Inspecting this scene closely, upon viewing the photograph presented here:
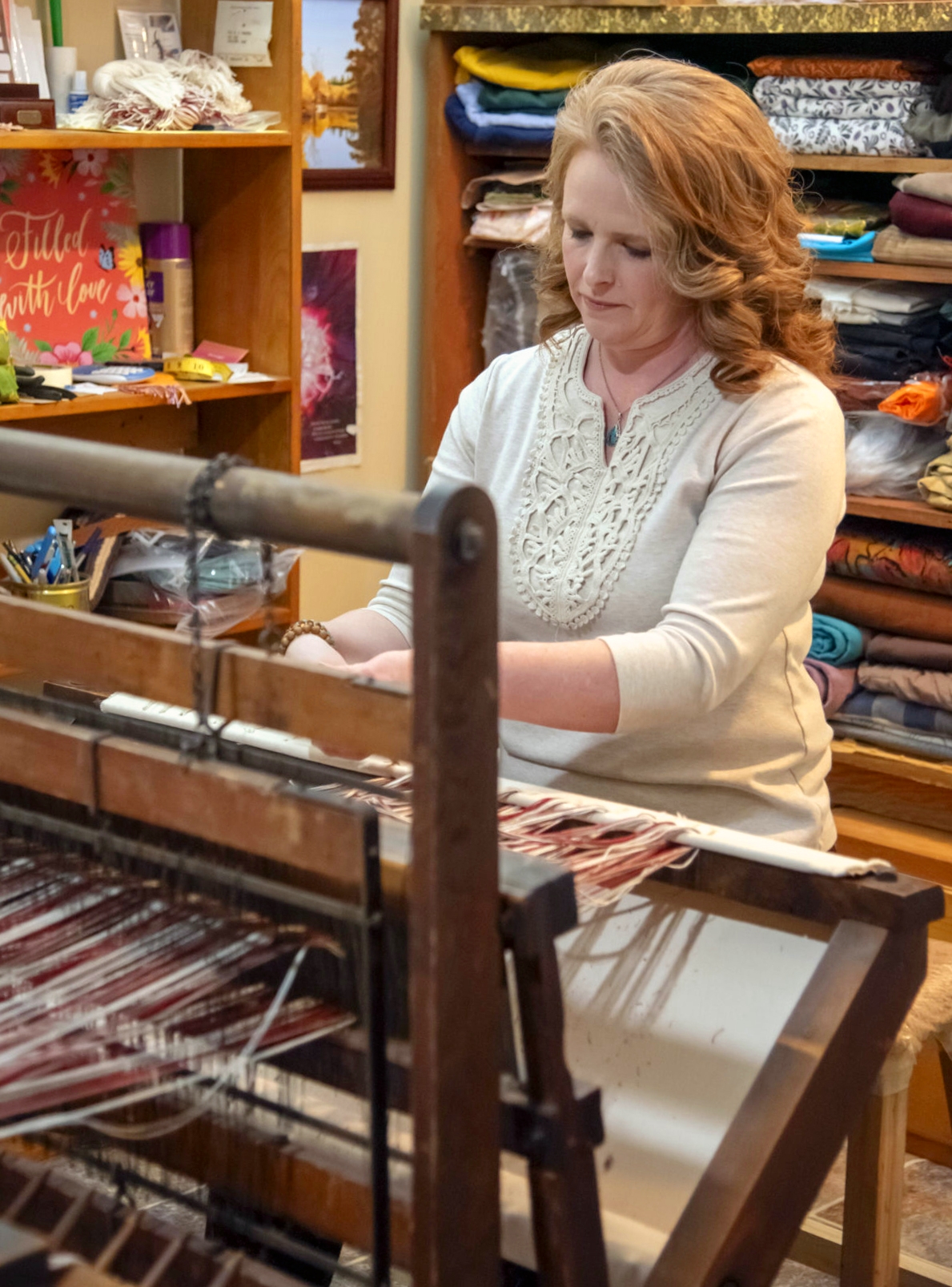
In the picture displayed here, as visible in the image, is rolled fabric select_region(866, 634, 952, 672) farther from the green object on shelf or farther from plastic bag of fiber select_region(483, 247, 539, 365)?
the green object on shelf

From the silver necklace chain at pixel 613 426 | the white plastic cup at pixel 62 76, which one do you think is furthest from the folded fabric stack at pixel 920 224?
the white plastic cup at pixel 62 76

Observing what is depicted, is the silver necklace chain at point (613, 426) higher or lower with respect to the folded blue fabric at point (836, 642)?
higher

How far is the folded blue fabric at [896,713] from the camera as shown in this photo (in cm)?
253

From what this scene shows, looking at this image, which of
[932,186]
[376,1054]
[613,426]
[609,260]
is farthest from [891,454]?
[376,1054]

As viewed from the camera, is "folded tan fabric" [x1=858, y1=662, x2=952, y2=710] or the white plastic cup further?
"folded tan fabric" [x1=858, y1=662, x2=952, y2=710]

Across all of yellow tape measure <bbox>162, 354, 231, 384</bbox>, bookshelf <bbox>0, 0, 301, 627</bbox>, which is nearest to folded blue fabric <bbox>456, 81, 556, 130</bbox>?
bookshelf <bbox>0, 0, 301, 627</bbox>

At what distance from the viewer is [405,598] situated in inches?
65.7

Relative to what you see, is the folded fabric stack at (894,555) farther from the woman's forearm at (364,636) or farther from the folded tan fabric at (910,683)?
the woman's forearm at (364,636)

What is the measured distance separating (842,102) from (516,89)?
662 mm

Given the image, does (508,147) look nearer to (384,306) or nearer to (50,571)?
(384,306)

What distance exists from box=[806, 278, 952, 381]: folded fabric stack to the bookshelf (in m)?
0.87

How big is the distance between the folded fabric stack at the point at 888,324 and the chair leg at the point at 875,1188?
4.81ft

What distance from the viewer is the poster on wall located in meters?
3.05

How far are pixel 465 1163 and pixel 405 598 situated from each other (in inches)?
38.7
